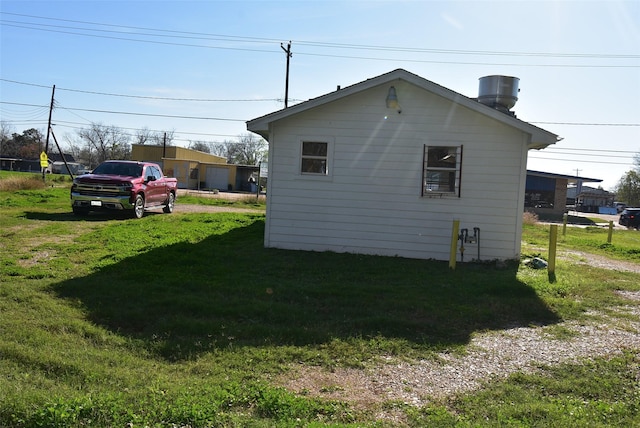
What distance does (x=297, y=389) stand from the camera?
435 cm

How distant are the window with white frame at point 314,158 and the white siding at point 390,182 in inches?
5.5

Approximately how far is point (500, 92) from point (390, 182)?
3915 millimetres

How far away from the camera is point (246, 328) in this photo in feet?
19.0

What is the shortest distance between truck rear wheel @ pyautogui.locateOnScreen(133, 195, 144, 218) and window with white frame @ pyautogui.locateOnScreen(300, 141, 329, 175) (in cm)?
637

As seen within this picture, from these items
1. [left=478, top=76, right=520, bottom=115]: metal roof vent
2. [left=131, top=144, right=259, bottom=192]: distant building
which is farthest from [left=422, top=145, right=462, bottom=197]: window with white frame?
[left=131, top=144, right=259, bottom=192]: distant building

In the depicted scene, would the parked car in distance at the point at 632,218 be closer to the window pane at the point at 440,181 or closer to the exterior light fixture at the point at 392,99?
the window pane at the point at 440,181

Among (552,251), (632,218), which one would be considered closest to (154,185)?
(552,251)

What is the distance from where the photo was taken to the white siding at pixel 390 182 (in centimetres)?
1081

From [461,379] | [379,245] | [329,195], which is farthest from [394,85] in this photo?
[461,379]

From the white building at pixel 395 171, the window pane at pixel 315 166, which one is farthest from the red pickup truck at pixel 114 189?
the window pane at pixel 315 166

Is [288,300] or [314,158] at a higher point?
[314,158]

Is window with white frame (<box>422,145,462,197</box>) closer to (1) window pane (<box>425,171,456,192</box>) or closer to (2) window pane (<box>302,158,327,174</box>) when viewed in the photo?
(1) window pane (<box>425,171,456,192</box>)

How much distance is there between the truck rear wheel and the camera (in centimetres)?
1533

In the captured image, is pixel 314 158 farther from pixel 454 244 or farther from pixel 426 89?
pixel 454 244
